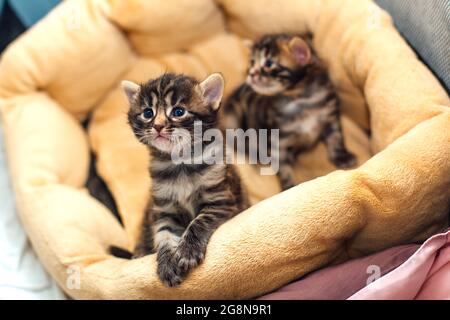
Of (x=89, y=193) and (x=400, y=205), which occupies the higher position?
(x=400, y=205)

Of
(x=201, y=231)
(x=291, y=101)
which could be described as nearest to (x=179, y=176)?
(x=201, y=231)

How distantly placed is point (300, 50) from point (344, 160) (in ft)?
1.44

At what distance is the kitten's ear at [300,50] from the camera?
71.5 inches

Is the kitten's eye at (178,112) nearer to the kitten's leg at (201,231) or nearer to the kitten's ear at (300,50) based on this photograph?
the kitten's leg at (201,231)

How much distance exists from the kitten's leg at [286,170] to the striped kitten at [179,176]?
36 cm

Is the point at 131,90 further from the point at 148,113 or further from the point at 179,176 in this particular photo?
the point at 179,176

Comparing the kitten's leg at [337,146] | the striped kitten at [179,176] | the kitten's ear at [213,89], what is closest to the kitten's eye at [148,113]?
the striped kitten at [179,176]

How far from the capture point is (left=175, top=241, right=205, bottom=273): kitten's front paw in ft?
4.44

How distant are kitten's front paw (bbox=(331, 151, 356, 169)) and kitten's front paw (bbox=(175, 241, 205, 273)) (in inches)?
30.9

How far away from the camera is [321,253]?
1.38 m

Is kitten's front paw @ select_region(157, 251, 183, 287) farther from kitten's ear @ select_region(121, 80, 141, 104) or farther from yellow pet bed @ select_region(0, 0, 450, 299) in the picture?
kitten's ear @ select_region(121, 80, 141, 104)

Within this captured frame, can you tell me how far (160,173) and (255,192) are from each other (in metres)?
0.53
